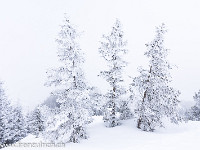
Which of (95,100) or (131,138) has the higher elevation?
(95,100)

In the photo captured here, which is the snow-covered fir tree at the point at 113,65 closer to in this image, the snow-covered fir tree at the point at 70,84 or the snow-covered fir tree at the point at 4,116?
the snow-covered fir tree at the point at 70,84

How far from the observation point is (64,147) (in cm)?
2361

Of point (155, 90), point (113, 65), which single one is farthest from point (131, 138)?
point (113, 65)

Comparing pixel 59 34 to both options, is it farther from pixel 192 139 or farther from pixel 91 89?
pixel 192 139

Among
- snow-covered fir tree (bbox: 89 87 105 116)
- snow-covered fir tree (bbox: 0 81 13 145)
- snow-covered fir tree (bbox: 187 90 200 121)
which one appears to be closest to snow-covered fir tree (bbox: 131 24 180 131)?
snow-covered fir tree (bbox: 89 87 105 116)

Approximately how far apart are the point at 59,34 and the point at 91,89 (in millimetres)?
6226

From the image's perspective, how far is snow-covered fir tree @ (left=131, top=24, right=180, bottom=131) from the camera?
27.6 m

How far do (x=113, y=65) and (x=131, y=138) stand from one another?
25.9 ft

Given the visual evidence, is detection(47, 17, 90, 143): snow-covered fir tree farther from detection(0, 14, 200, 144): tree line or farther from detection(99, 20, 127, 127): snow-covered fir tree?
detection(99, 20, 127, 127): snow-covered fir tree

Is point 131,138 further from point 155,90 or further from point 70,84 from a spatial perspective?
point 70,84

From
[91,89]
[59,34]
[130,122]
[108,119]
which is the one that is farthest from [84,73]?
[130,122]

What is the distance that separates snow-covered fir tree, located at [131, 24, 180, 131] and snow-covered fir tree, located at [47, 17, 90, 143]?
7.01 meters

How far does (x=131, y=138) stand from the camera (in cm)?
2639

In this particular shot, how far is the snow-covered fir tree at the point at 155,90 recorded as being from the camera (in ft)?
90.6
